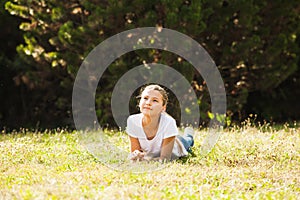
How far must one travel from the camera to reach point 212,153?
224 inches

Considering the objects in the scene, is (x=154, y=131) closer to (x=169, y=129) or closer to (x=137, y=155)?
(x=169, y=129)

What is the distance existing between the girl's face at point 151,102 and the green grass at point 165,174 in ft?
1.83

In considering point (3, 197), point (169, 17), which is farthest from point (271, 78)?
point (3, 197)

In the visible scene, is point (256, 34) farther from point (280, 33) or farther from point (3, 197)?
point (3, 197)

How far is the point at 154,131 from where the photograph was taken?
17.8 feet

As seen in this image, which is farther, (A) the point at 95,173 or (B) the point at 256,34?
(B) the point at 256,34

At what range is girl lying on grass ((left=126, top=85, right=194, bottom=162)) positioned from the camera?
207 inches

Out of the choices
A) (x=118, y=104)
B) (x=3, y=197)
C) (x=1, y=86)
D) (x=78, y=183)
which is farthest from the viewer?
(x=1, y=86)

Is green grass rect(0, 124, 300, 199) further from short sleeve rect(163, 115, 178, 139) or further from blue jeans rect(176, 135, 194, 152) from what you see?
short sleeve rect(163, 115, 178, 139)

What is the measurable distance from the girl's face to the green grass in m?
0.56

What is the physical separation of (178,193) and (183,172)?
0.77m

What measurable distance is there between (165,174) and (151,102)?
1.00 meters

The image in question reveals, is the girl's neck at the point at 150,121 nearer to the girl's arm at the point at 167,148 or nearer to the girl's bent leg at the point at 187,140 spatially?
the girl's arm at the point at 167,148

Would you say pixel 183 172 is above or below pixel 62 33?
below
